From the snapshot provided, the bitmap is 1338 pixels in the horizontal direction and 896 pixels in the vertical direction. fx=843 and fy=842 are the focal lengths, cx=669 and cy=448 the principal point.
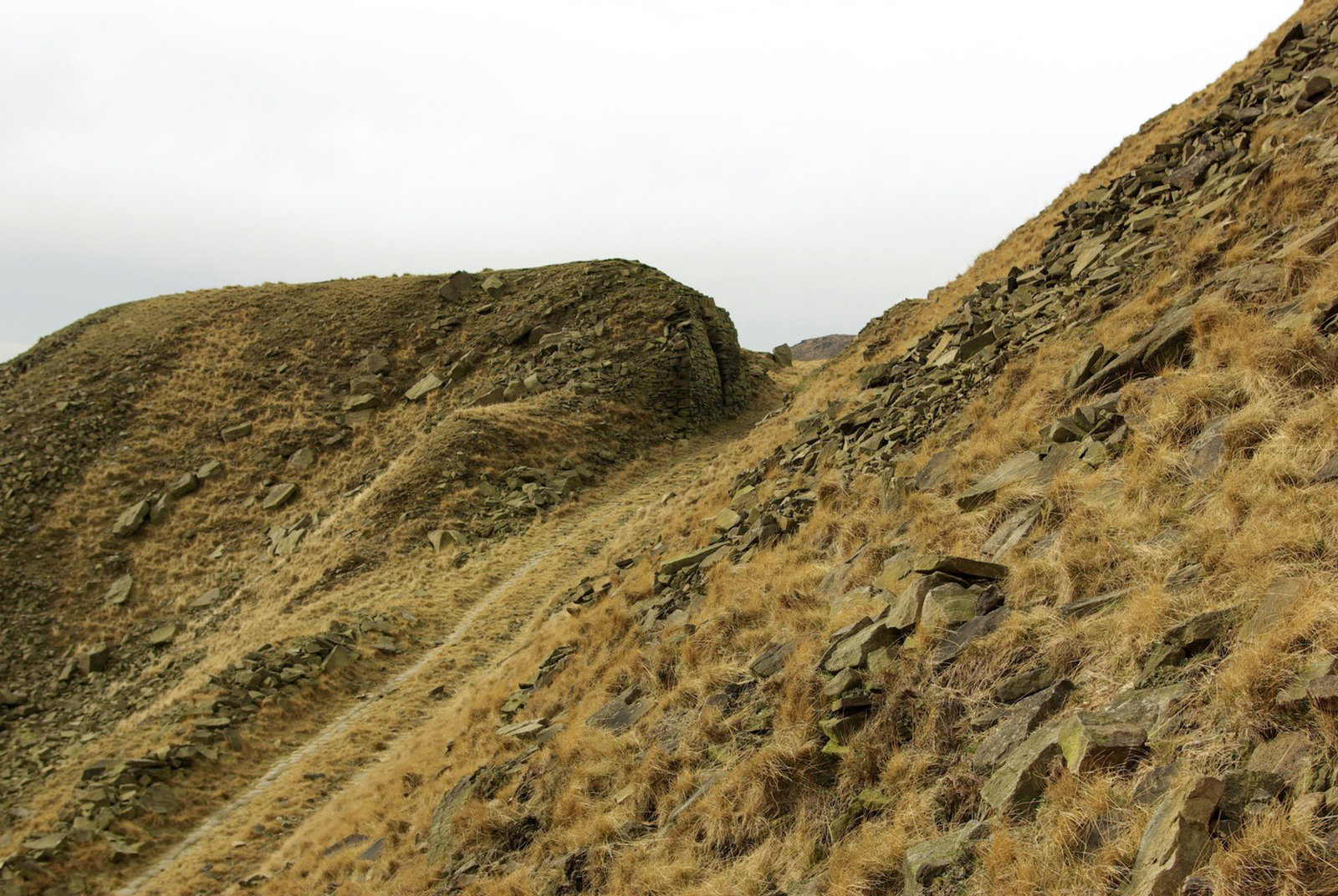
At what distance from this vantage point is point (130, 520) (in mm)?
31469

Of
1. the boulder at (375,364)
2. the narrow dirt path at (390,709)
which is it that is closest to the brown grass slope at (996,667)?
the narrow dirt path at (390,709)

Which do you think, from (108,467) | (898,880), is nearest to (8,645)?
(108,467)

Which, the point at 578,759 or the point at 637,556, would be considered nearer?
the point at 578,759

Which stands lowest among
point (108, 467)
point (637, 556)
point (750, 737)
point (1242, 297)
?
point (750, 737)

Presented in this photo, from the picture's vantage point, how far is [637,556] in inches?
712

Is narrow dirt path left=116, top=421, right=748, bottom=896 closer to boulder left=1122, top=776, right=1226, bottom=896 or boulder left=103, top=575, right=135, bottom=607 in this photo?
boulder left=103, top=575, right=135, bottom=607

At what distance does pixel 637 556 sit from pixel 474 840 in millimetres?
8072

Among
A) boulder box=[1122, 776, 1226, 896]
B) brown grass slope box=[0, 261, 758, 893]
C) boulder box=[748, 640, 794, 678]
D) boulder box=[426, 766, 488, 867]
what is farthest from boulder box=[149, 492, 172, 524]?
boulder box=[1122, 776, 1226, 896]

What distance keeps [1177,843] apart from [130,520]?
116 ft

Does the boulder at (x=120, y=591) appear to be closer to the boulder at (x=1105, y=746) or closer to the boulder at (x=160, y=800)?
the boulder at (x=160, y=800)

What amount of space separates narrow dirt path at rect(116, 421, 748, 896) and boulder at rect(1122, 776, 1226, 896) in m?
14.4

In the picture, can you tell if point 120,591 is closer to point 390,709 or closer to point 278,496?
point 278,496

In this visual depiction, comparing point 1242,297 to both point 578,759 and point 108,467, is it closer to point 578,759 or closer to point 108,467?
point 578,759

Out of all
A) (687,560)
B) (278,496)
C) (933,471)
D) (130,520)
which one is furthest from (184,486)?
(933,471)
